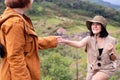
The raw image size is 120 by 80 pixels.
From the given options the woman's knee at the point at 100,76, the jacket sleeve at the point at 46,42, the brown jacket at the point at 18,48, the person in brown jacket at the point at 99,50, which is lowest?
the woman's knee at the point at 100,76

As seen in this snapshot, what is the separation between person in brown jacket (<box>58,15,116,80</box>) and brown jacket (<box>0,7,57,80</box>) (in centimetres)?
116

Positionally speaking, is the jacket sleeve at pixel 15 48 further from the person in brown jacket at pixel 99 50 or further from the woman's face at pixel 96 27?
the woman's face at pixel 96 27

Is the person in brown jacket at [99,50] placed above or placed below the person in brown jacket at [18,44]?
below

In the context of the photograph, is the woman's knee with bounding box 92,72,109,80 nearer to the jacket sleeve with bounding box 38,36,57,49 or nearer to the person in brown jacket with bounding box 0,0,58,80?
the jacket sleeve with bounding box 38,36,57,49

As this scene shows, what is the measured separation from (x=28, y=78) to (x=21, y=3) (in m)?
0.71

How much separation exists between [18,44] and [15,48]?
0.05 meters

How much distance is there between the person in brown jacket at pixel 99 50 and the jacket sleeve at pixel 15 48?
1.38 meters

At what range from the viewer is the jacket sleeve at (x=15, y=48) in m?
3.53

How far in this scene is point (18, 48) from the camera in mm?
3545

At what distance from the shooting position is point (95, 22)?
16.5ft

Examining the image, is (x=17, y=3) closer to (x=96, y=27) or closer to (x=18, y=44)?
(x=18, y=44)

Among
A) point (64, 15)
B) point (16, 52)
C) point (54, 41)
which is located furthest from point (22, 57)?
point (64, 15)

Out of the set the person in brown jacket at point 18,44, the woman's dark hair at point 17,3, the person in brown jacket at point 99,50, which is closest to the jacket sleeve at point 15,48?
the person in brown jacket at point 18,44

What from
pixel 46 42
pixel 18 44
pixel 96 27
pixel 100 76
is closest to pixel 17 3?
pixel 18 44
